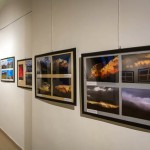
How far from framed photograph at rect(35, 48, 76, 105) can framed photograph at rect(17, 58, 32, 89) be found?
2.20 feet

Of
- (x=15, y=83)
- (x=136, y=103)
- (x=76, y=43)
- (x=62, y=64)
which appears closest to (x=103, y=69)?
(x=136, y=103)

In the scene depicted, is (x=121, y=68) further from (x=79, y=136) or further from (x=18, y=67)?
(x=18, y=67)

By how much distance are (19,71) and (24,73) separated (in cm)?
28

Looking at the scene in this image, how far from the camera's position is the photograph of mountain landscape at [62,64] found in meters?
2.32

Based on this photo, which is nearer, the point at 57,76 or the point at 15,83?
the point at 57,76

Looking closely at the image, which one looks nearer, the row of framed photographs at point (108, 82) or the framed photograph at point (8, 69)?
the row of framed photographs at point (108, 82)

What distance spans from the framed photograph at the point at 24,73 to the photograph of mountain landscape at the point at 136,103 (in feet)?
7.84

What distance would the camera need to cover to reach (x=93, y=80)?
1.96 meters

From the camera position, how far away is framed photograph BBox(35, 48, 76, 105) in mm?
2275

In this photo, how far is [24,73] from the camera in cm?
391

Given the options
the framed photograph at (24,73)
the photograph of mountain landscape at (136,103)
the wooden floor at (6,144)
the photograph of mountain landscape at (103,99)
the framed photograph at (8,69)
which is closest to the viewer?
the photograph of mountain landscape at (136,103)

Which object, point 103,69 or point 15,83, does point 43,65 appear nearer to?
point 103,69

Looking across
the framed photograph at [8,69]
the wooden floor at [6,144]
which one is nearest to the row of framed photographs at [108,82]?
the framed photograph at [8,69]

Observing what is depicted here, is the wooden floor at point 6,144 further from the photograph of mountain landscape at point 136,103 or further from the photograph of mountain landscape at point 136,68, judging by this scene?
the photograph of mountain landscape at point 136,68
